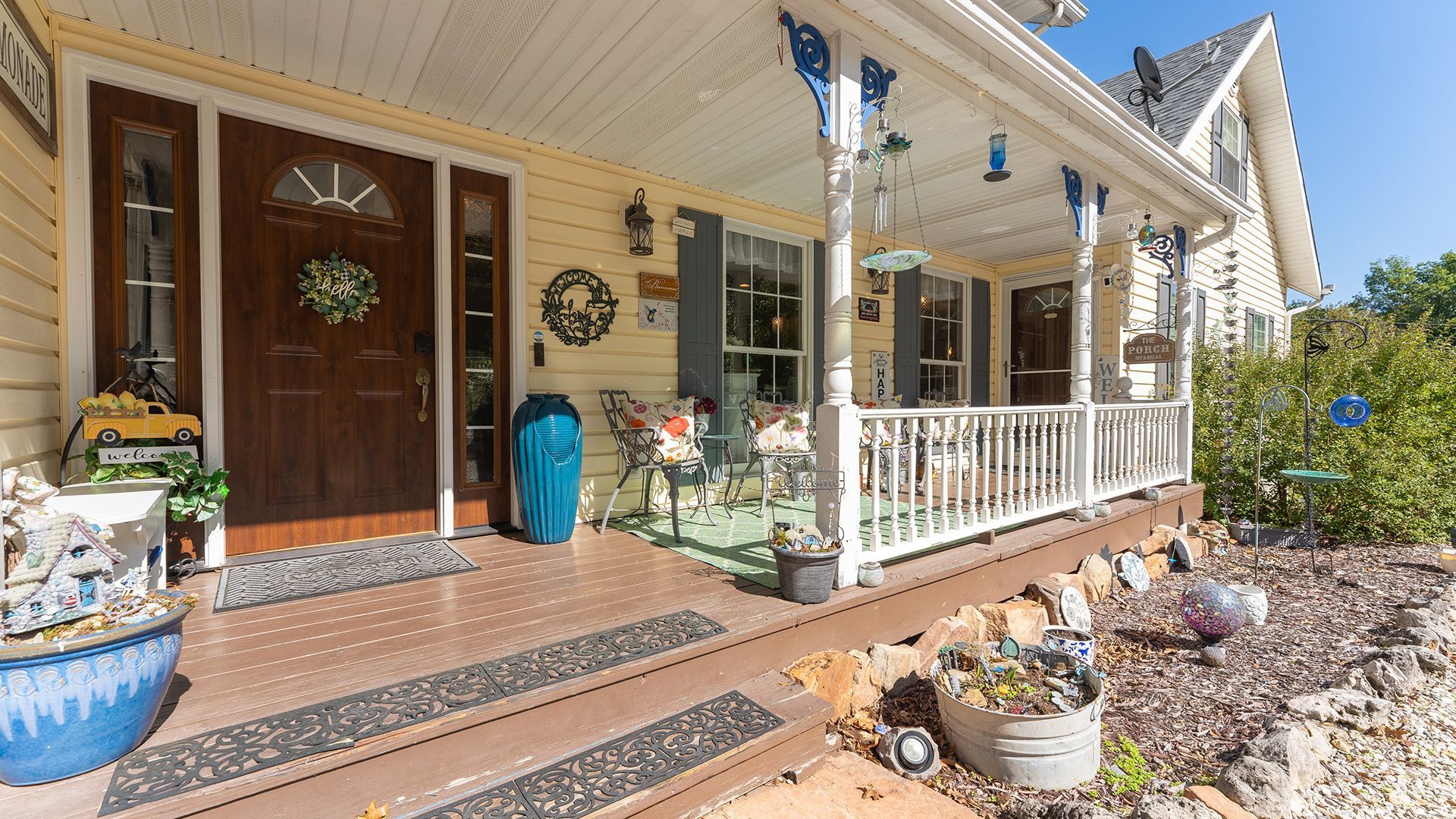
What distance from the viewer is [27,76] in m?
2.14

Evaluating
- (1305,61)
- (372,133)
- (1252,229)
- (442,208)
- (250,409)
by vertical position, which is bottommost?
(250,409)

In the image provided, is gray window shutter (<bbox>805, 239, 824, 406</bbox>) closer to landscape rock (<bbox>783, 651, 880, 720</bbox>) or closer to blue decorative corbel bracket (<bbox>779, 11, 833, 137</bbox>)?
blue decorative corbel bracket (<bbox>779, 11, 833, 137</bbox>)

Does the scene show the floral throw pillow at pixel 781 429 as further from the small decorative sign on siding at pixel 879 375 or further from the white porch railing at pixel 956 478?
the small decorative sign on siding at pixel 879 375

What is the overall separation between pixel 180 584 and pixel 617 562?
1858 millimetres

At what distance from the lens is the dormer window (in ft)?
24.6

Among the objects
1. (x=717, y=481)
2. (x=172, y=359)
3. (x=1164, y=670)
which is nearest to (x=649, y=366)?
Result: (x=717, y=481)

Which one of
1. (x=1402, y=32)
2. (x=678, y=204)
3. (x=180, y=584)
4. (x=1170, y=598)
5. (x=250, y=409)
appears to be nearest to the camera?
(x=180, y=584)

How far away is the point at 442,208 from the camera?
345 centimetres

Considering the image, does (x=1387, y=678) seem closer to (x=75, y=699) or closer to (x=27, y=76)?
(x=75, y=699)

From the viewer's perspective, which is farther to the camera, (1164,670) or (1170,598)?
(1170,598)

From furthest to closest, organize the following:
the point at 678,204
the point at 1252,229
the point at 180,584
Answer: the point at 1252,229 < the point at 678,204 < the point at 180,584

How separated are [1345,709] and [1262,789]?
1.04 m

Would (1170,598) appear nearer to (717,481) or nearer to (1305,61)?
(717,481)

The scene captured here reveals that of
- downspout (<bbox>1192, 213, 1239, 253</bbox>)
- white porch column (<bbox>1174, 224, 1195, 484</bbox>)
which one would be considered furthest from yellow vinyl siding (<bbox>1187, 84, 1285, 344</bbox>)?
white porch column (<bbox>1174, 224, 1195, 484</bbox>)
